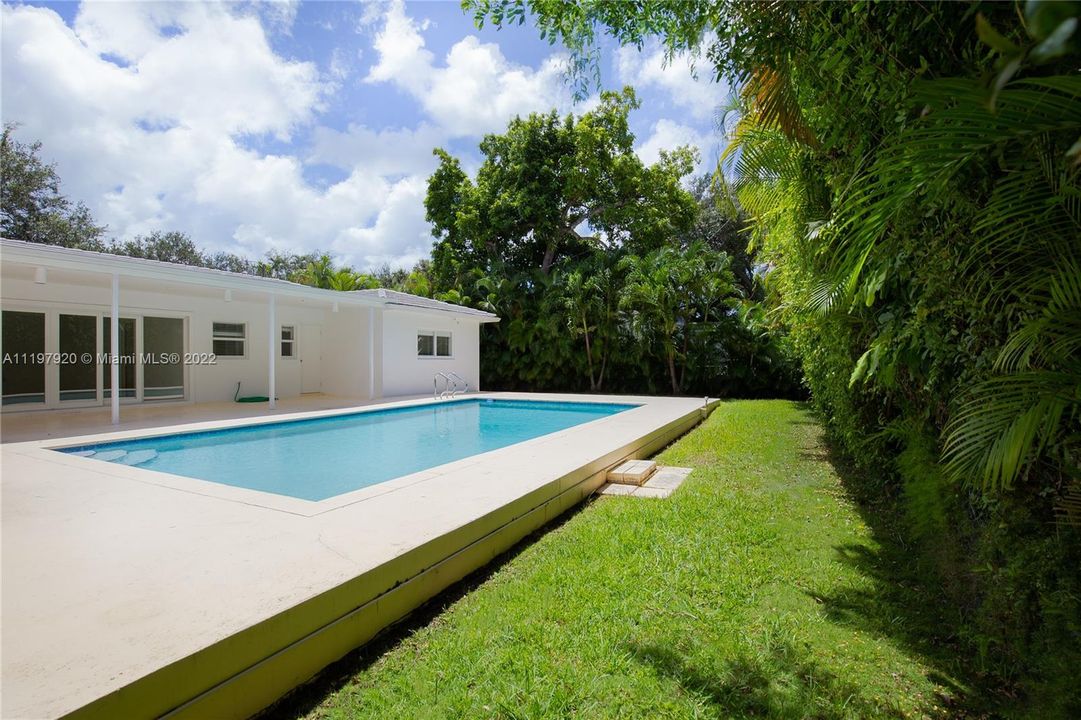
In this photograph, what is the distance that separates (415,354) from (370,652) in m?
14.8

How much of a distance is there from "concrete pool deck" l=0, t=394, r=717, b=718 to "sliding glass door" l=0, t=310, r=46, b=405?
701 centimetres

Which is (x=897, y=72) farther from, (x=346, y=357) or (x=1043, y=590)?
(x=346, y=357)

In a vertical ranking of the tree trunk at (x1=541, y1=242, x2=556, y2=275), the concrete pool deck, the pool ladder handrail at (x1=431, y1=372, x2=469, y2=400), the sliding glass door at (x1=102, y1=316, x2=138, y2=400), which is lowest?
the concrete pool deck

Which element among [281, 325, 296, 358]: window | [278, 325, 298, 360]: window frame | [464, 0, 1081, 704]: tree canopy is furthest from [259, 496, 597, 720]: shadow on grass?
[281, 325, 296, 358]: window

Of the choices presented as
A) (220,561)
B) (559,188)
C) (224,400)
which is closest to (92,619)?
(220,561)

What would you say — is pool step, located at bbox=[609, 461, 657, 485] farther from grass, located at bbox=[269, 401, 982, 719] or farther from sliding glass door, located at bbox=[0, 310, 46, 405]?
sliding glass door, located at bbox=[0, 310, 46, 405]

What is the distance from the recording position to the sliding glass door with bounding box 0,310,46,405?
37.2 feet

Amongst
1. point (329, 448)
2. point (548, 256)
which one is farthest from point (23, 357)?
point (548, 256)

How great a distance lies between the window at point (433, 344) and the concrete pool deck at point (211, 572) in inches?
461

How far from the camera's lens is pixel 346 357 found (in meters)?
16.7

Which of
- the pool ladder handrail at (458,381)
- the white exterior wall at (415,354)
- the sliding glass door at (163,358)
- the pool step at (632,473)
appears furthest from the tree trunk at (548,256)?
the pool step at (632,473)

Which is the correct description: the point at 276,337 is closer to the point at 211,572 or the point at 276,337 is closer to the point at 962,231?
the point at 211,572

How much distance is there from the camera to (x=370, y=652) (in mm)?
3139

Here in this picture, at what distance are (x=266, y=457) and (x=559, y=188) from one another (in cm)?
1912
